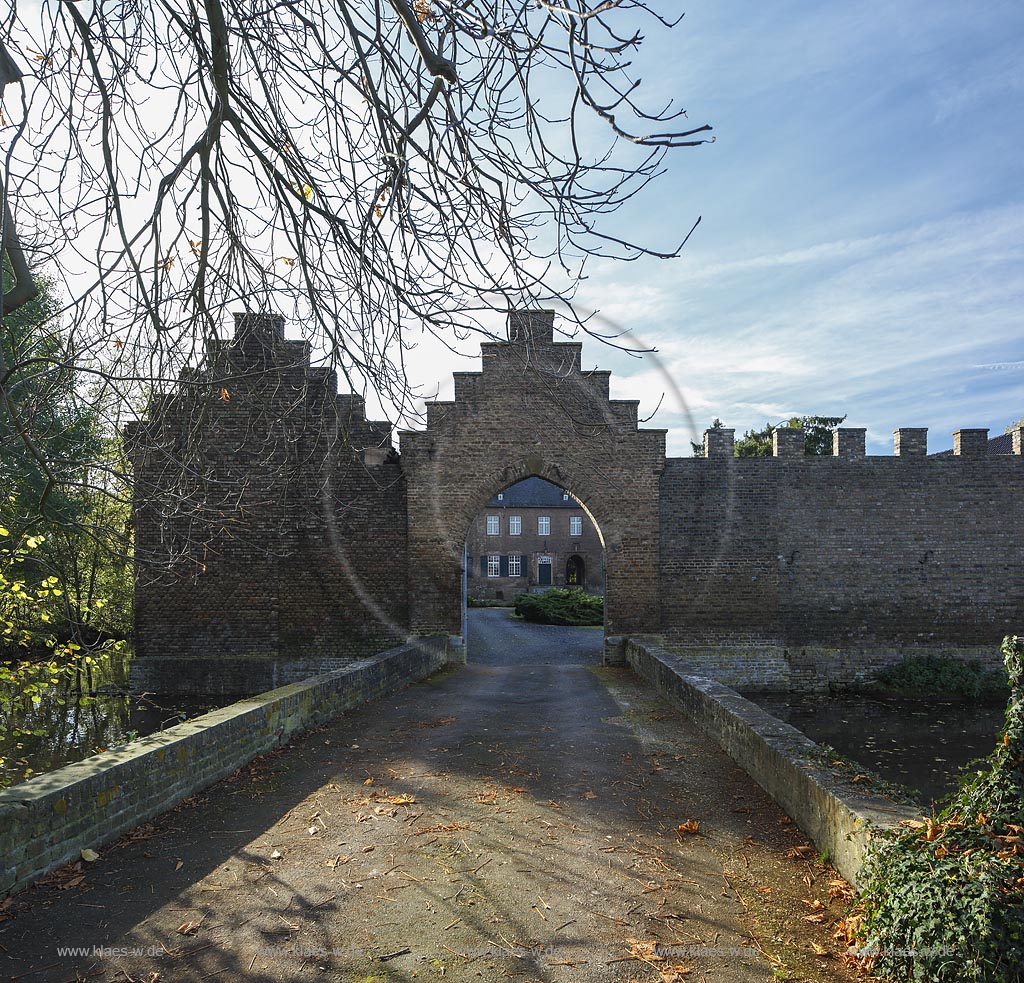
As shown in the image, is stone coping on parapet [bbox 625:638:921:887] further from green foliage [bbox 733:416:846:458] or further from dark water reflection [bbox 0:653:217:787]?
green foliage [bbox 733:416:846:458]

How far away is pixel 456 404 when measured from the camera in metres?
15.3

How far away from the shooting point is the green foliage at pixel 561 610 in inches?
1099

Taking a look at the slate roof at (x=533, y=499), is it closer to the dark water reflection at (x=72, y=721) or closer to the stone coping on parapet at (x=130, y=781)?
the dark water reflection at (x=72, y=721)

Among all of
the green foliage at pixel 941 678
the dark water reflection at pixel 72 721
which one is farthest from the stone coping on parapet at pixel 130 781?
the green foliage at pixel 941 678

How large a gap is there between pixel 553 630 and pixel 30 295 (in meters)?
23.2

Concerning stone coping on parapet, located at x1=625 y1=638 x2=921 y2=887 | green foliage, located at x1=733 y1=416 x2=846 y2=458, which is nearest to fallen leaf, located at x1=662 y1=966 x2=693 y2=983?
stone coping on parapet, located at x1=625 y1=638 x2=921 y2=887

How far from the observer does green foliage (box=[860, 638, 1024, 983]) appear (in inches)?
107

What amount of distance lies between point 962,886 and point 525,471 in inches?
499

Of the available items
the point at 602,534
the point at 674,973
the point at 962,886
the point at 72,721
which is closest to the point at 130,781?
the point at 674,973

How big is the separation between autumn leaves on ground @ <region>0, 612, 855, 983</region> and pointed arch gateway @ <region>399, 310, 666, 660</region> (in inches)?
321

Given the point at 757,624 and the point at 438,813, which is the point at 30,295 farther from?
the point at 757,624

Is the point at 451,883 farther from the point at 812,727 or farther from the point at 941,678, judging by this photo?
the point at 941,678

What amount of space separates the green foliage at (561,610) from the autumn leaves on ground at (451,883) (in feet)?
68.9

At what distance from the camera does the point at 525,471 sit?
1531cm
